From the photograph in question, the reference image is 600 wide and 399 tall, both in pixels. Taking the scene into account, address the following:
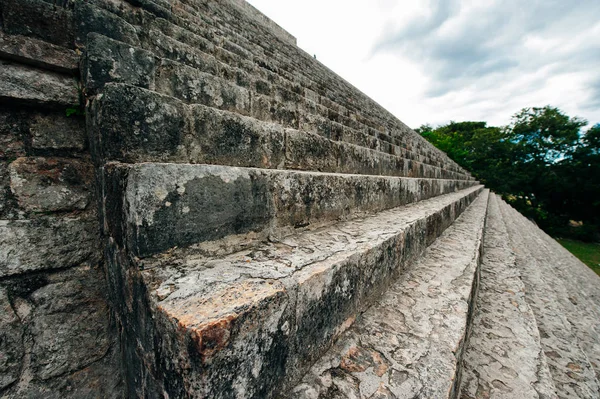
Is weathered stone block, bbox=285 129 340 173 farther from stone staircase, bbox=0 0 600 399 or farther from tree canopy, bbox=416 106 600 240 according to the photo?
tree canopy, bbox=416 106 600 240

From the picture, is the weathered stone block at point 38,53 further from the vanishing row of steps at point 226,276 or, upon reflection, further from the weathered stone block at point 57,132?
the vanishing row of steps at point 226,276

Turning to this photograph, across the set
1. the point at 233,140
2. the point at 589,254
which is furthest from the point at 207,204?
the point at 589,254

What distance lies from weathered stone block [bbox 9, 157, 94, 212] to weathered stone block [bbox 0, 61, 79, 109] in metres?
0.23

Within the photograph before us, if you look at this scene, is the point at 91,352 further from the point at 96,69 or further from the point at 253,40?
the point at 253,40

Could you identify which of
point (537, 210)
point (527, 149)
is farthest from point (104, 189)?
point (527, 149)

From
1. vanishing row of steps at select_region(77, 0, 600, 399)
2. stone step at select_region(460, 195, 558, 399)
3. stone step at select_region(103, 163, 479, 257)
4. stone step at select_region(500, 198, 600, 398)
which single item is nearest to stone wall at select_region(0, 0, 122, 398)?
vanishing row of steps at select_region(77, 0, 600, 399)

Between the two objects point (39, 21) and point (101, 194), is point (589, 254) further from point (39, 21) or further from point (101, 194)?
point (39, 21)

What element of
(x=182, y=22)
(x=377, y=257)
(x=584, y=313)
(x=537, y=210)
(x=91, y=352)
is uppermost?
(x=182, y=22)

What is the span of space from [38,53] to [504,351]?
2424mm

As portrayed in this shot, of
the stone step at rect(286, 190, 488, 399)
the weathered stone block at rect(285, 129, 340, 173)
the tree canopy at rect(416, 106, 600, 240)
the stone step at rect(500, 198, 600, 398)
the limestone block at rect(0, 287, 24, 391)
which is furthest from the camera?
the tree canopy at rect(416, 106, 600, 240)

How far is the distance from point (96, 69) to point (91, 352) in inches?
45.1

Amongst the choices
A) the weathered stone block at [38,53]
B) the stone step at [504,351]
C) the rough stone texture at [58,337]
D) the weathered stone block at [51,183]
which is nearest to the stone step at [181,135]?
the weathered stone block at [51,183]

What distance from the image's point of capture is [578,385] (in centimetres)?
111

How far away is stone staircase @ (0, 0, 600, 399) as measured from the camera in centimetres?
58
